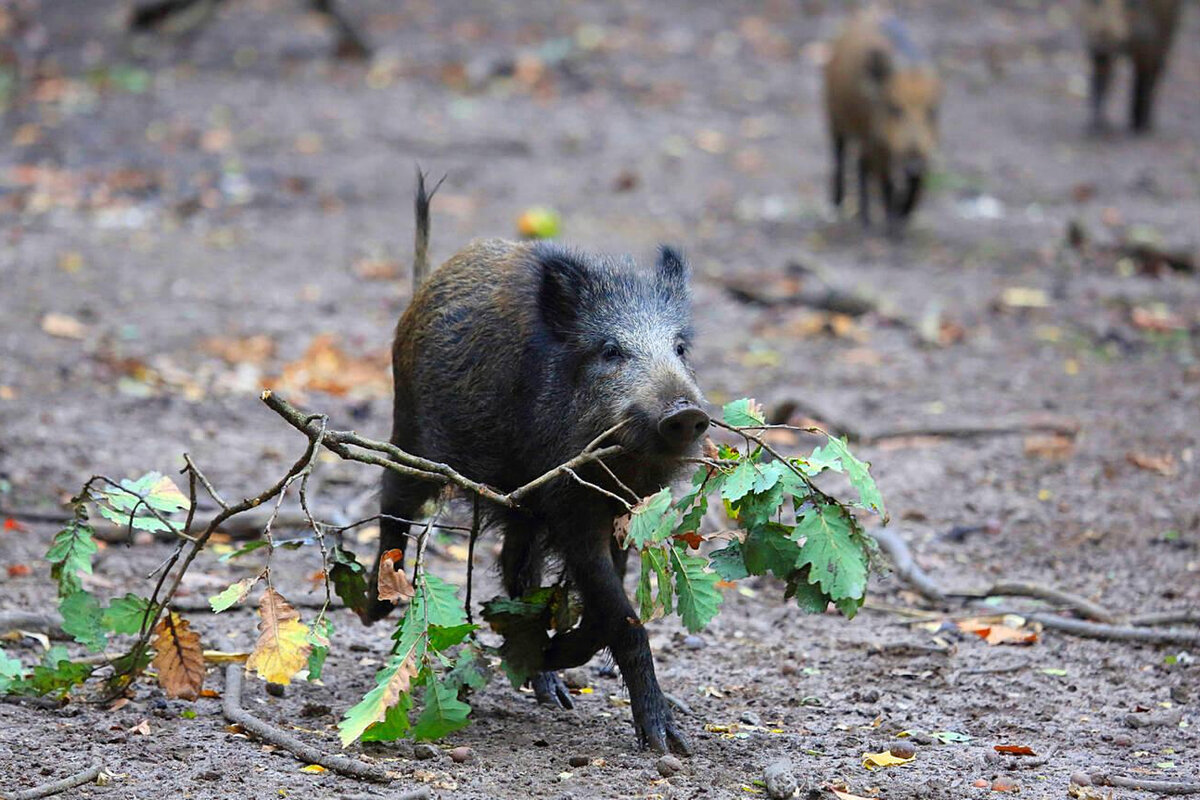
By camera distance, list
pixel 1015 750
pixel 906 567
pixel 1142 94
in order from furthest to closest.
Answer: pixel 1142 94, pixel 906 567, pixel 1015 750

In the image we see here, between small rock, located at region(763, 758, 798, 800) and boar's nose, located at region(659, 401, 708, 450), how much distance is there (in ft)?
2.60

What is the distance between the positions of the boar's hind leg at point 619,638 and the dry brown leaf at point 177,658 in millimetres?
958

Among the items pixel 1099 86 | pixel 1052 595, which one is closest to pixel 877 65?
pixel 1099 86

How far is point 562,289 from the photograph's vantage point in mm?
4004

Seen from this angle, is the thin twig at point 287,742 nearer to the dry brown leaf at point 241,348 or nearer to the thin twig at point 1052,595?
the thin twig at point 1052,595

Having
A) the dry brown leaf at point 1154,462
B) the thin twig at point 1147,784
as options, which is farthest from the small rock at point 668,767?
the dry brown leaf at point 1154,462

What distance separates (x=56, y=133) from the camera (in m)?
12.1

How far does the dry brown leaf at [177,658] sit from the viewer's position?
12.1ft

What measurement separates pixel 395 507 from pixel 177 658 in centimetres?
93

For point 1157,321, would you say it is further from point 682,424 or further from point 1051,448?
point 682,424

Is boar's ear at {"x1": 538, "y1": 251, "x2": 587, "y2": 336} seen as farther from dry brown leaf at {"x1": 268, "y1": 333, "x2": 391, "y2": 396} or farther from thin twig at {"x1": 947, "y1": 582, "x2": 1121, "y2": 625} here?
dry brown leaf at {"x1": 268, "y1": 333, "x2": 391, "y2": 396}

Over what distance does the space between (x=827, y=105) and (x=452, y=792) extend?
348 inches

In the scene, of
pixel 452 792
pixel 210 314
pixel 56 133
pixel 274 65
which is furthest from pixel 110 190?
pixel 452 792

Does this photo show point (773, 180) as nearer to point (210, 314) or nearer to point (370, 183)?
point (370, 183)
